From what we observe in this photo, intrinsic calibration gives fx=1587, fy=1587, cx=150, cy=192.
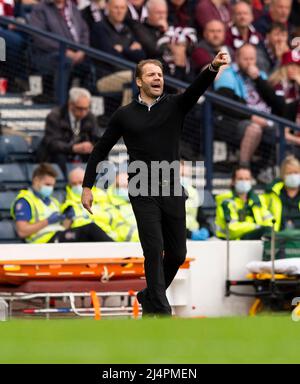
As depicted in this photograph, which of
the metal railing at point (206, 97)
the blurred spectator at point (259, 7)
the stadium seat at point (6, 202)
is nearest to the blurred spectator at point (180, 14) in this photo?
the blurred spectator at point (259, 7)

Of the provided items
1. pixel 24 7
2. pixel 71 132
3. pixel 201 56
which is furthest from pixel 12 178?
pixel 201 56

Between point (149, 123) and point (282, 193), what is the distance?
566 cm

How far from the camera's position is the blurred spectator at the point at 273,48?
67.9ft

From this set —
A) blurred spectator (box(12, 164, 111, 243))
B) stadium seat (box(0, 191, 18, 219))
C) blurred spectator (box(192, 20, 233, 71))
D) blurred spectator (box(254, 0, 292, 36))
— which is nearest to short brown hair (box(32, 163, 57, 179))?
blurred spectator (box(12, 164, 111, 243))

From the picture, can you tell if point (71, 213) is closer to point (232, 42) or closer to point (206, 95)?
point (206, 95)

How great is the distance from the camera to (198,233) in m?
17.2

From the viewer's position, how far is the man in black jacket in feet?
39.9

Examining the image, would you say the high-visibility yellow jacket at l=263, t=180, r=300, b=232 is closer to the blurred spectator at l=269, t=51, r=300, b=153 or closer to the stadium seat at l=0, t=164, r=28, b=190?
the blurred spectator at l=269, t=51, r=300, b=153

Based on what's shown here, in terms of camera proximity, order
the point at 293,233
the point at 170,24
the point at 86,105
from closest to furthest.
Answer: the point at 293,233, the point at 86,105, the point at 170,24

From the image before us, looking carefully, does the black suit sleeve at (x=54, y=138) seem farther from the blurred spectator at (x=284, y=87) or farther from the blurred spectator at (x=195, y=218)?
the blurred spectator at (x=284, y=87)

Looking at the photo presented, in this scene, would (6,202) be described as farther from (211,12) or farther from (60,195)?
(211,12)

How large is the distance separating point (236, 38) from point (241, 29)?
22 centimetres

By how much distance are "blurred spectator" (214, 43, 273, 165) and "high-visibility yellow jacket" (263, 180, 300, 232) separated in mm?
815
